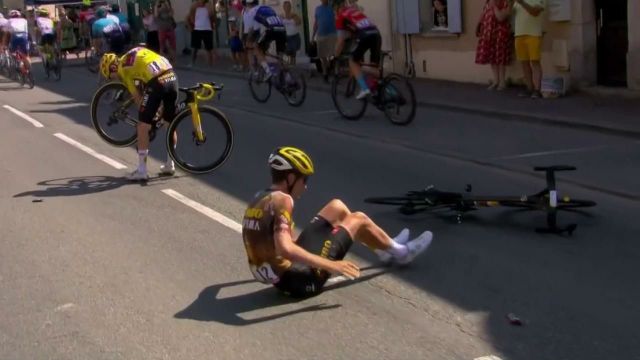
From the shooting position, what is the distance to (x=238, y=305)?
6.05 metres

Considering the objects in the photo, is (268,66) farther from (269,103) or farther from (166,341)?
(166,341)

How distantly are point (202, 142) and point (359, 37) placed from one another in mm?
3857

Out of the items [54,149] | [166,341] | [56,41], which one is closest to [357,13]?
[54,149]

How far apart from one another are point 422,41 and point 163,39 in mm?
11529

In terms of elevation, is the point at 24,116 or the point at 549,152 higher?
the point at 24,116

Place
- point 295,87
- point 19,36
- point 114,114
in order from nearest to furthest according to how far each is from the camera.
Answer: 1. point 114,114
2. point 295,87
3. point 19,36

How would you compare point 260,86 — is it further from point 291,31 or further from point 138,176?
point 138,176

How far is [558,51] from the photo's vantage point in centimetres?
1523

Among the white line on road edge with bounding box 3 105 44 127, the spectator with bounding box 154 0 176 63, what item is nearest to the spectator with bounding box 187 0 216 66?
the spectator with bounding box 154 0 176 63

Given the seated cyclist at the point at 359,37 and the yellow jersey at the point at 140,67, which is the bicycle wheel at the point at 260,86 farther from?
the yellow jersey at the point at 140,67

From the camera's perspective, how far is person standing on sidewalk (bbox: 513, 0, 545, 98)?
14.7 m

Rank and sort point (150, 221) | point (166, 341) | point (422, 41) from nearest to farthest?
point (166, 341) → point (150, 221) → point (422, 41)

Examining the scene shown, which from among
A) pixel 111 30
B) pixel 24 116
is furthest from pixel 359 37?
pixel 24 116

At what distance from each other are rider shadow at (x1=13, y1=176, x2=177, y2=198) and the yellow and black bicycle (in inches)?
13.2
